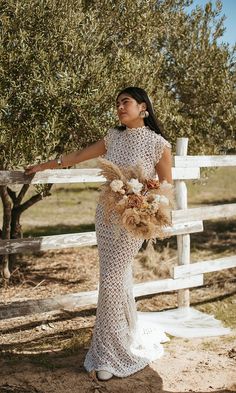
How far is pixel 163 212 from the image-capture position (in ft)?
14.3

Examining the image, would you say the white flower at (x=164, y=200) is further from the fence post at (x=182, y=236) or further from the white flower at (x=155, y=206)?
the fence post at (x=182, y=236)

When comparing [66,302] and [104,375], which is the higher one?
[66,302]

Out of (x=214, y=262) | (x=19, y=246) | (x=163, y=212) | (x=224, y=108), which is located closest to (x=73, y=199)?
(x=224, y=108)

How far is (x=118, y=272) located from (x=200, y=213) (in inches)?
97.7

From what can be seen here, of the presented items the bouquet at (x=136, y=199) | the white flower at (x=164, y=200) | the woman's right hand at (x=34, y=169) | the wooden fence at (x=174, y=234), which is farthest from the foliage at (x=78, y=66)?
the white flower at (x=164, y=200)

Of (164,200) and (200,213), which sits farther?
(200,213)

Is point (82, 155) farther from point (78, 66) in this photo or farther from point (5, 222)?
point (5, 222)

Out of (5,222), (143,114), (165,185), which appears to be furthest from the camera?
(5,222)

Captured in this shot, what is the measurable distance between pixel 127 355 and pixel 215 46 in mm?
6105

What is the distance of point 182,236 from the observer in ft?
22.9

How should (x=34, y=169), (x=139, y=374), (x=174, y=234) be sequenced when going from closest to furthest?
(x=139, y=374), (x=34, y=169), (x=174, y=234)

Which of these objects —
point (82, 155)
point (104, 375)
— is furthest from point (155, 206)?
point (104, 375)

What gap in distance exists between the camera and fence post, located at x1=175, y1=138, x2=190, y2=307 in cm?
683

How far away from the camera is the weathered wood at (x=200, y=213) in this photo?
6.68 metres
